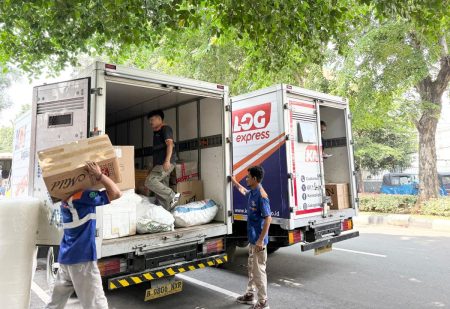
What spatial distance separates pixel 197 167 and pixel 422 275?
152 inches

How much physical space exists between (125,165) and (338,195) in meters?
3.82

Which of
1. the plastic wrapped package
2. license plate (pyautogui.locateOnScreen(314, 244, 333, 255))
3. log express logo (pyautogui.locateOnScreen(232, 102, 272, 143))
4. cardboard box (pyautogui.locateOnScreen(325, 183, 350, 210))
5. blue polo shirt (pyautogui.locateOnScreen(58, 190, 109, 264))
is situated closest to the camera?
blue polo shirt (pyautogui.locateOnScreen(58, 190, 109, 264))

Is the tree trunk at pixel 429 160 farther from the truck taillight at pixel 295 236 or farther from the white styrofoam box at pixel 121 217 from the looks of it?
the white styrofoam box at pixel 121 217

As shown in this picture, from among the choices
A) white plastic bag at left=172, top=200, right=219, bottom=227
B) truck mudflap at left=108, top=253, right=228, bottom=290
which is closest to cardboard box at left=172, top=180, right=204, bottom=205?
white plastic bag at left=172, top=200, right=219, bottom=227

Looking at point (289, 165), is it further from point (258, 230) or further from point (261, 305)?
point (261, 305)

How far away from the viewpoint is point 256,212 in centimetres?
413

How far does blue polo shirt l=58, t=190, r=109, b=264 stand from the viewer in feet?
9.60

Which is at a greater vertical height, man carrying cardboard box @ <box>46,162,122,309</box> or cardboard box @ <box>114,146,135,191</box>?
cardboard box @ <box>114,146,135,191</box>

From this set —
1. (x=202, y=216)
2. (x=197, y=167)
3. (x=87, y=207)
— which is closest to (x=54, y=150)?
(x=87, y=207)

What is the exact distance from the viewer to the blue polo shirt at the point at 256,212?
13.3 ft

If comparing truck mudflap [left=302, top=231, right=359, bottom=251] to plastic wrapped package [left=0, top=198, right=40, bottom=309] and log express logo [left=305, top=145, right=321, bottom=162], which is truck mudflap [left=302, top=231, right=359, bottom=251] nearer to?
log express logo [left=305, top=145, right=321, bottom=162]

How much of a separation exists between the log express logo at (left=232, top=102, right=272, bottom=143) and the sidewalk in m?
6.63

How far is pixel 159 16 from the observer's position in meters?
5.94

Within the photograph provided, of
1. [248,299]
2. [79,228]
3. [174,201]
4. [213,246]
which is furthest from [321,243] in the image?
[79,228]
